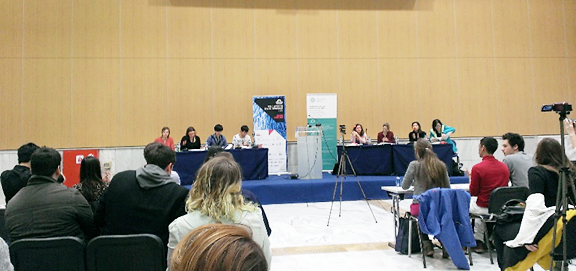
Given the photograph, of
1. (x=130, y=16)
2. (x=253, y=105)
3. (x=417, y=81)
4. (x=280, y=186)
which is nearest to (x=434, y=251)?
(x=280, y=186)

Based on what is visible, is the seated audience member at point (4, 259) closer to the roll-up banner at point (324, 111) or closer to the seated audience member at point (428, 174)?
the seated audience member at point (428, 174)

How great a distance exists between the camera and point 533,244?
2484 millimetres

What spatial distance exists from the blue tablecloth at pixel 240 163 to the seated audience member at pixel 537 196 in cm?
547

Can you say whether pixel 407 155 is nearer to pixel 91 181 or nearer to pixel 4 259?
pixel 91 181

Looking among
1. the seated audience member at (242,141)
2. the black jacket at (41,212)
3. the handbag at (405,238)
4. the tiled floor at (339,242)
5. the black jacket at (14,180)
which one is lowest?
the tiled floor at (339,242)

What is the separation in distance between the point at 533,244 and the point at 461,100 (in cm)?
854

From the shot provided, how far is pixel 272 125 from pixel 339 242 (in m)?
5.06

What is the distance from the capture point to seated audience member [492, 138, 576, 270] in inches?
98.0

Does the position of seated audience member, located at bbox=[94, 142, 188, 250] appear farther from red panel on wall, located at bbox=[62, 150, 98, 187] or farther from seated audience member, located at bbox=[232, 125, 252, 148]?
red panel on wall, located at bbox=[62, 150, 98, 187]

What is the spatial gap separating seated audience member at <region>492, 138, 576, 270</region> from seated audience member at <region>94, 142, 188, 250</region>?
210cm

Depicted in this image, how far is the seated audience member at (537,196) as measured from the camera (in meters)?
2.49

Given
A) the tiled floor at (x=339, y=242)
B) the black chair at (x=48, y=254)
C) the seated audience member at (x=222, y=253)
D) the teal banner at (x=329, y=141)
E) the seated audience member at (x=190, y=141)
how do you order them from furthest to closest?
the teal banner at (x=329, y=141) → the seated audience member at (x=190, y=141) → the tiled floor at (x=339, y=242) → the black chair at (x=48, y=254) → the seated audience member at (x=222, y=253)

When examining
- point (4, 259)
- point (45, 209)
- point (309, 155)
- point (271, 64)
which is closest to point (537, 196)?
point (4, 259)

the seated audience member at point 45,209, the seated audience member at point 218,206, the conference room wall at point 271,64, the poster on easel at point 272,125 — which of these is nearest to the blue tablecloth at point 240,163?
the poster on easel at point 272,125
